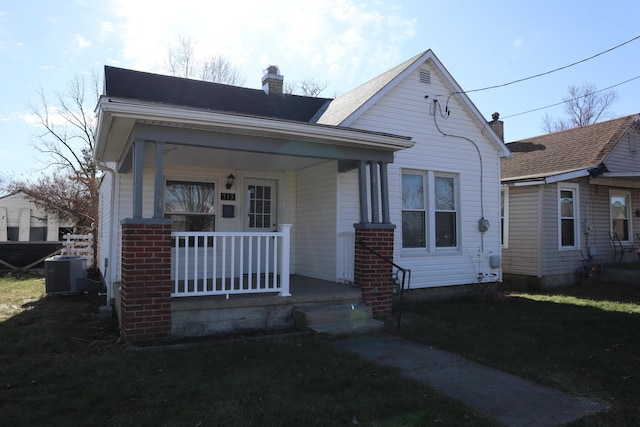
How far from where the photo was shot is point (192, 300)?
572 centimetres

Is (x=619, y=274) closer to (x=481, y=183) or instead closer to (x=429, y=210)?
(x=481, y=183)

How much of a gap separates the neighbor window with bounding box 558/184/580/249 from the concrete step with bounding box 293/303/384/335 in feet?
24.9

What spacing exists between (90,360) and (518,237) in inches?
405

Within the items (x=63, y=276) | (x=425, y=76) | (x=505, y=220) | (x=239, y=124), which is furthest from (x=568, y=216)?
(x=63, y=276)

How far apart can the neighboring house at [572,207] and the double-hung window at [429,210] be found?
3.01 m

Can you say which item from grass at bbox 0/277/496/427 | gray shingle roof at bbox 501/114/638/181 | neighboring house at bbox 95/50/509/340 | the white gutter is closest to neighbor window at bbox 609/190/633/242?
gray shingle roof at bbox 501/114/638/181

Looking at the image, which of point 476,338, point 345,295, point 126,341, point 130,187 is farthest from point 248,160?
point 476,338

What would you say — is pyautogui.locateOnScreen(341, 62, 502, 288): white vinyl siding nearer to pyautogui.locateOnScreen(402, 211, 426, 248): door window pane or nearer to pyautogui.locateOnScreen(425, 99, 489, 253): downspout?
pyautogui.locateOnScreen(425, 99, 489, 253): downspout

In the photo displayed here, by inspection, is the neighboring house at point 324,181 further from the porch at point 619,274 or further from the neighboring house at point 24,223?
the neighboring house at point 24,223

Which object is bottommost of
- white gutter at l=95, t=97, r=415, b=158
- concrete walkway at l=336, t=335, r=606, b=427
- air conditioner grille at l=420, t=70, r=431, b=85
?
concrete walkway at l=336, t=335, r=606, b=427

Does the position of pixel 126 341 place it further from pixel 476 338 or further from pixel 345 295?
pixel 476 338

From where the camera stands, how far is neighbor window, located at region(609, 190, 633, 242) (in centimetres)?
1273

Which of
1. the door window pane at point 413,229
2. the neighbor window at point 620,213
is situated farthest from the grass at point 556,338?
the neighbor window at point 620,213

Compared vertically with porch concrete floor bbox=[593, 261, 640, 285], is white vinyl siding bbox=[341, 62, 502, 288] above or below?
above
